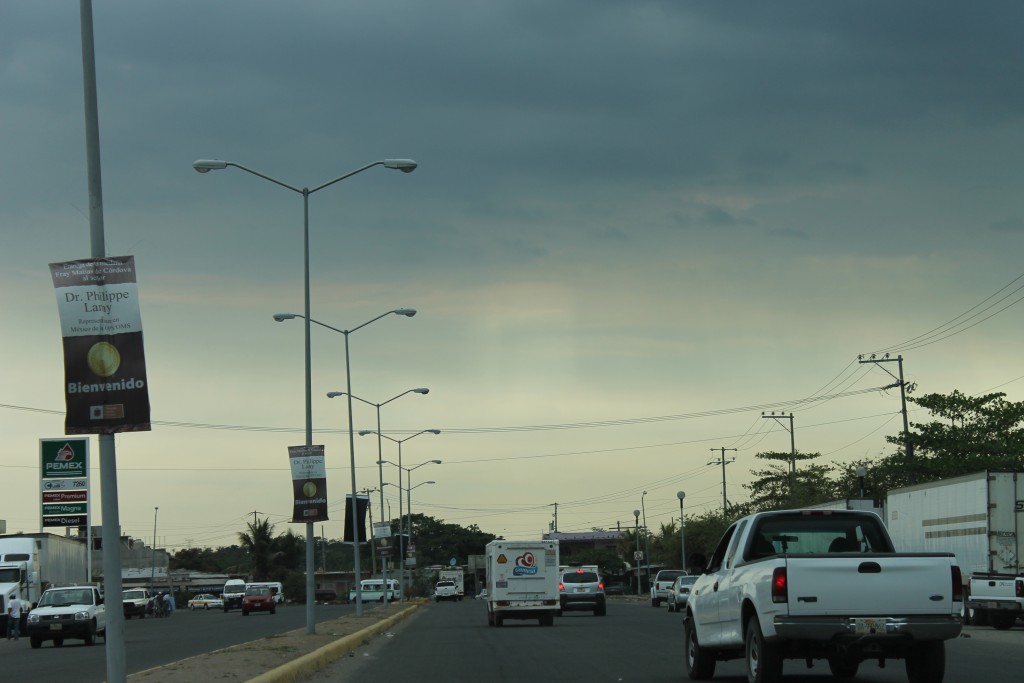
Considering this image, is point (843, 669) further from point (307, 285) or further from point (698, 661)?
point (307, 285)

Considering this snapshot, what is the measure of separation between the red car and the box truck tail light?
6430 cm

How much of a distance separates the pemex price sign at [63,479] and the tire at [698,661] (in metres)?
55.4

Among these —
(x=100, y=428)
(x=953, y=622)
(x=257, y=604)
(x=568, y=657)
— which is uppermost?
(x=100, y=428)

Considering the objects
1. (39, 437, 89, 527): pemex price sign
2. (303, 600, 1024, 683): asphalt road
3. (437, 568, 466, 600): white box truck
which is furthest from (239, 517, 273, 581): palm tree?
(303, 600, 1024, 683): asphalt road

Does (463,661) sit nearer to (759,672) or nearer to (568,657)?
(568,657)

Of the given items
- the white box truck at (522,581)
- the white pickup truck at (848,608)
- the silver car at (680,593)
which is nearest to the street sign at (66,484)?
the silver car at (680,593)

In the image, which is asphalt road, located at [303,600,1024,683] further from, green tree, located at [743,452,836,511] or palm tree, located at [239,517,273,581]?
palm tree, located at [239,517,273,581]

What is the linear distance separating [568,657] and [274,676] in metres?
6.71

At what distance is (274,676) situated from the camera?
643 inches

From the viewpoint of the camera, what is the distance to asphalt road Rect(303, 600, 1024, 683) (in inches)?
674

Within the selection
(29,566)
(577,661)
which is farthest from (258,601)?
(577,661)

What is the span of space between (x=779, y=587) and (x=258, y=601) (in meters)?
65.3

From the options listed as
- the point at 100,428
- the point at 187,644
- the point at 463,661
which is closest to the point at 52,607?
the point at 187,644

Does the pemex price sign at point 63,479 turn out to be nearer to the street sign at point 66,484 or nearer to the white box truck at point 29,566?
the street sign at point 66,484
